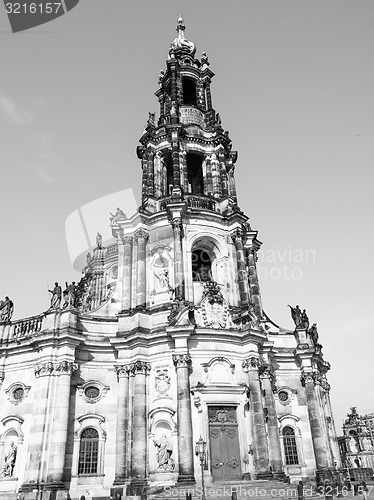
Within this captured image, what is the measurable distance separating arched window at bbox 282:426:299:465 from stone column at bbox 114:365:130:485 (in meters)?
10.1

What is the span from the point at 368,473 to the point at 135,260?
26339 mm

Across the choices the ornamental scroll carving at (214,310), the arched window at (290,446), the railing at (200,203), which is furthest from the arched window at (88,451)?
the railing at (200,203)

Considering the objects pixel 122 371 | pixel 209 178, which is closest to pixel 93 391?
pixel 122 371

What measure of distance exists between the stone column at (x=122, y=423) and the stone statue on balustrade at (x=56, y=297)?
17.1 ft

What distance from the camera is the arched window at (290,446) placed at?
26819mm

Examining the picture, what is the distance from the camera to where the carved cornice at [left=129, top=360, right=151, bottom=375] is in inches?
985

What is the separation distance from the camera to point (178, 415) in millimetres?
23297

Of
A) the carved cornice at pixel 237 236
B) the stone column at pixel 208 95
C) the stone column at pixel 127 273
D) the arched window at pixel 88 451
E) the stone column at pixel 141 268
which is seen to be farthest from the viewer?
the stone column at pixel 208 95

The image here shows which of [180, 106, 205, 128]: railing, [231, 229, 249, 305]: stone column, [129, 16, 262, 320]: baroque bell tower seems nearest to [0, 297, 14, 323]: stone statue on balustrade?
[129, 16, 262, 320]: baroque bell tower

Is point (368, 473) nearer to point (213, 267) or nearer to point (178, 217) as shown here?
point (213, 267)

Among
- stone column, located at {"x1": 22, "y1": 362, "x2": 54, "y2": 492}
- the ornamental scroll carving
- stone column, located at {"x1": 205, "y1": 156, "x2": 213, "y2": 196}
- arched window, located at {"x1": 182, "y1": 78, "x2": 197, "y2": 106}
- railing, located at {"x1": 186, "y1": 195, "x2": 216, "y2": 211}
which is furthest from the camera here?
arched window, located at {"x1": 182, "y1": 78, "x2": 197, "y2": 106}

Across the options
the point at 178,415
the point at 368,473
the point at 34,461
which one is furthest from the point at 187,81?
the point at 368,473

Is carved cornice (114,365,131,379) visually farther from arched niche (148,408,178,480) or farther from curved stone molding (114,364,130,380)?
arched niche (148,408,178,480)

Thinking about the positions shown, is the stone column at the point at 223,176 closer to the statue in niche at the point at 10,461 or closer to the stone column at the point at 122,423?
the stone column at the point at 122,423
